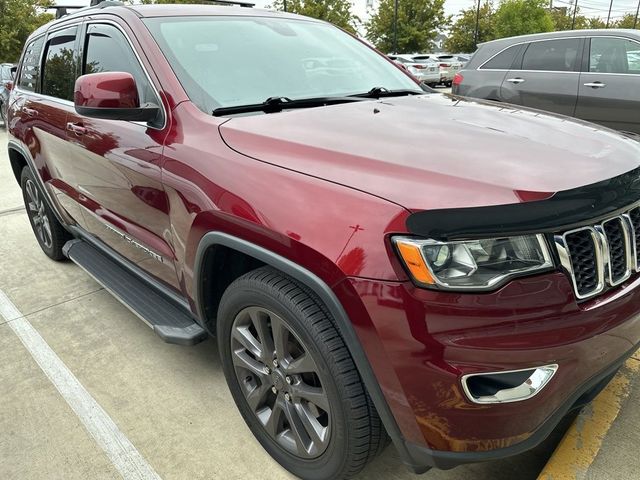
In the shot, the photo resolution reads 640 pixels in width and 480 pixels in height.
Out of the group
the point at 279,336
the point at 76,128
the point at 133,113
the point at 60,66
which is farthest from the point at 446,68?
the point at 279,336

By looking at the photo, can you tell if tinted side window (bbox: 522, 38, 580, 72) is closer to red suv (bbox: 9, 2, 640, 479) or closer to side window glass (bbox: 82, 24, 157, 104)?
red suv (bbox: 9, 2, 640, 479)

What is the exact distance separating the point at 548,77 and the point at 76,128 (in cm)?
566

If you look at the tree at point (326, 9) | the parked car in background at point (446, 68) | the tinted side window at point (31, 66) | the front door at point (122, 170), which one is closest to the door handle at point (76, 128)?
the front door at point (122, 170)

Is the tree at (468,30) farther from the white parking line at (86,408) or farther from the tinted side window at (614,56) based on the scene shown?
the white parking line at (86,408)

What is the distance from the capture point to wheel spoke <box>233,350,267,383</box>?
210 cm

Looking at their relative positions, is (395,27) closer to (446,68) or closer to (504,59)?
(446,68)

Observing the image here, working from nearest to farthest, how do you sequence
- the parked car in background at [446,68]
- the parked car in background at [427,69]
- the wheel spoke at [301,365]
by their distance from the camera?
the wheel spoke at [301,365] < the parked car in background at [427,69] < the parked car in background at [446,68]

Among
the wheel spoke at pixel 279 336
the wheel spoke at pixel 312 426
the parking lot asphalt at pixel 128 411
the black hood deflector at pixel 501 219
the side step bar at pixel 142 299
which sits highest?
the black hood deflector at pixel 501 219

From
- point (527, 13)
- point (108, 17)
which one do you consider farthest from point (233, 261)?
point (527, 13)

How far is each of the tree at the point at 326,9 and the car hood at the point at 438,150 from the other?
3606 cm

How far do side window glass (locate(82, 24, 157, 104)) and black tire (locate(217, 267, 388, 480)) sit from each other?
42.1 inches

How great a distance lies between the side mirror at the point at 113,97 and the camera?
229 centimetres

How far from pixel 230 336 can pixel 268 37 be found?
1.60 metres

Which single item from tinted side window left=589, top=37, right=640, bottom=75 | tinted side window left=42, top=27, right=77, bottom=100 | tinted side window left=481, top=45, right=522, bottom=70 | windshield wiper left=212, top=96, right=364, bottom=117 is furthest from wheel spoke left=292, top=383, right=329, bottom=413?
tinted side window left=481, top=45, right=522, bottom=70
